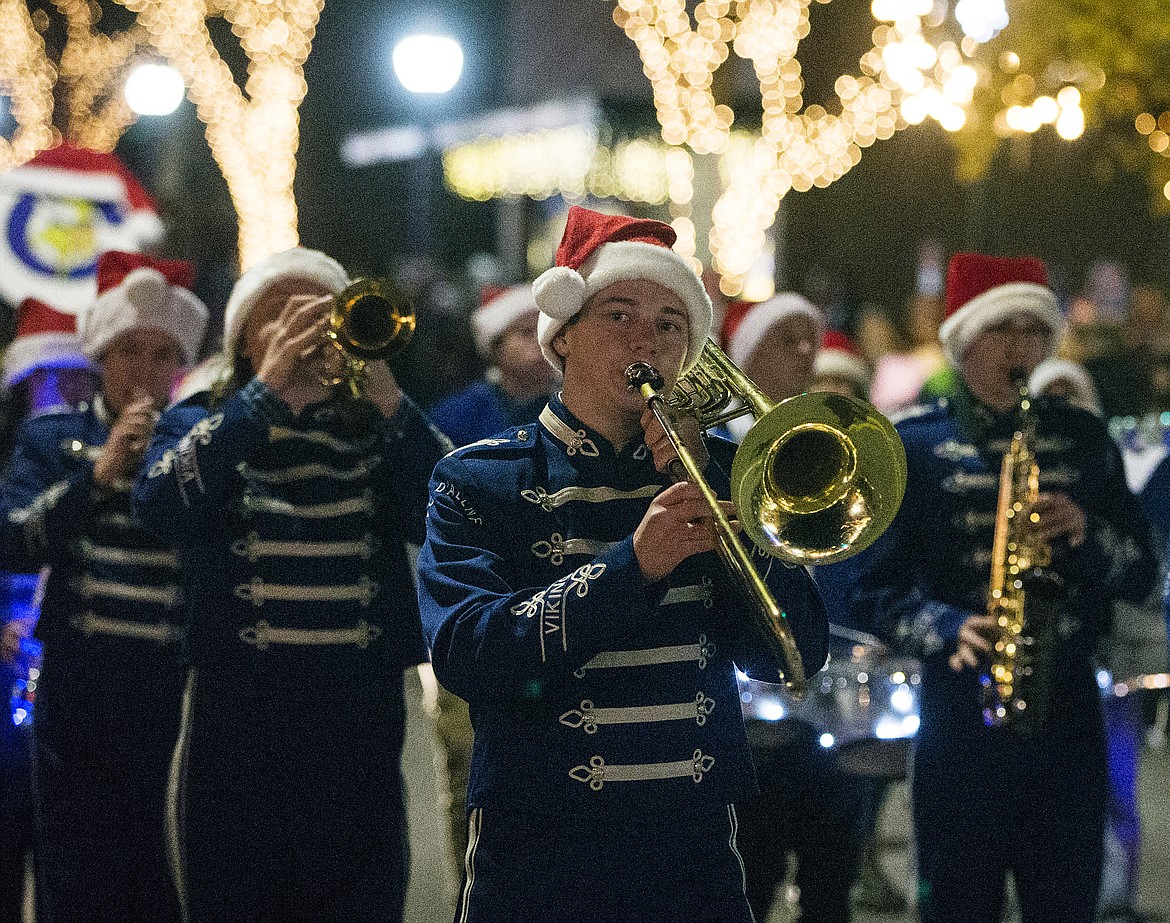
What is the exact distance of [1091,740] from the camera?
4348mm

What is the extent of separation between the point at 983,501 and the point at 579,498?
1.92 meters

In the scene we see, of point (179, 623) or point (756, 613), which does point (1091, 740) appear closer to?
point (756, 613)

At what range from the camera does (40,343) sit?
656 centimetres

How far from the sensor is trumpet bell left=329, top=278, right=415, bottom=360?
13.5ft

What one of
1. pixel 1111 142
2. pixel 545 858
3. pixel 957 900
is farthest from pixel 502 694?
A: pixel 1111 142

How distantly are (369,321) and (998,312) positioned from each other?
1960mm

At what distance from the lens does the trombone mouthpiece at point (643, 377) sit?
2896 mm

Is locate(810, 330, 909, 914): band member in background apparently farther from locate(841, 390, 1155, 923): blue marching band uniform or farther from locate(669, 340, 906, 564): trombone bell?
locate(841, 390, 1155, 923): blue marching band uniform

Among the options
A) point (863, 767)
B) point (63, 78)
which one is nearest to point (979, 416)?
point (863, 767)

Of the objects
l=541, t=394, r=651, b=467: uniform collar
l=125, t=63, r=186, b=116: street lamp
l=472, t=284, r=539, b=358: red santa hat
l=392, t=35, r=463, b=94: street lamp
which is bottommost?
l=541, t=394, r=651, b=467: uniform collar

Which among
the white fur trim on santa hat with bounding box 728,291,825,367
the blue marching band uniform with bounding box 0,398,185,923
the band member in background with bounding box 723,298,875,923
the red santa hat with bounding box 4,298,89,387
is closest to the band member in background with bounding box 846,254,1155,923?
the band member in background with bounding box 723,298,875,923

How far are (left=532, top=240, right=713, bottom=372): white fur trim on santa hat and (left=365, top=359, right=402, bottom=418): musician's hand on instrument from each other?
1.10 metres

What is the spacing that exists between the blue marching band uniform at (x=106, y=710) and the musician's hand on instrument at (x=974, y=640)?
7.59ft

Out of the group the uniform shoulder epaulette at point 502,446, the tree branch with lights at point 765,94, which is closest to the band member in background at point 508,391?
the uniform shoulder epaulette at point 502,446
